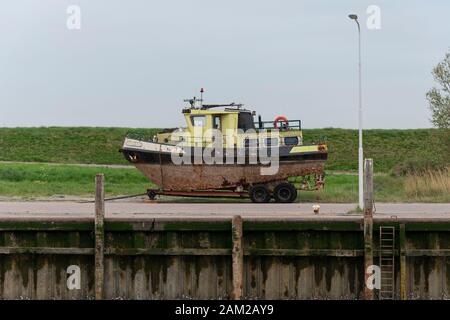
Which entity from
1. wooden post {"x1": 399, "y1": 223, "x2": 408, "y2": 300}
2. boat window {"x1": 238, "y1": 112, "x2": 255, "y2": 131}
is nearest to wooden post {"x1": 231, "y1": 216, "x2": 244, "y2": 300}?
wooden post {"x1": 399, "y1": 223, "x2": 408, "y2": 300}

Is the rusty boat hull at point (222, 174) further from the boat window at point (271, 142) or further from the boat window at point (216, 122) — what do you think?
the boat window at point (216, 122)

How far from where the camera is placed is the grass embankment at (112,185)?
1099 inches

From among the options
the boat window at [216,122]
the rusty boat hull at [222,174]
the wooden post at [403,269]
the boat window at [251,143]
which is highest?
the boat window at [216,122]

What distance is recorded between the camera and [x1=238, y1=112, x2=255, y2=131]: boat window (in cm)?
2789

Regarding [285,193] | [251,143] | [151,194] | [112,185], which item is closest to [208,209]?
[151,194]

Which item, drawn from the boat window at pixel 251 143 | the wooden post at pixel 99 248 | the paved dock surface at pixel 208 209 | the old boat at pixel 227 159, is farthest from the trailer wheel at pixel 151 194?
the wooden post at pixel 99 248

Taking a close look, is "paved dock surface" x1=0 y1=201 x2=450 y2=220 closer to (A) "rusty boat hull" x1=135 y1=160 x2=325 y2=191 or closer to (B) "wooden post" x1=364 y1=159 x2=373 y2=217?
(A) "rusty boat hull" x1=135 y1=160 x2=325 y2=191

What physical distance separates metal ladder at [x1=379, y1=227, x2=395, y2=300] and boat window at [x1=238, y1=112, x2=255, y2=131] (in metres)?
14.2

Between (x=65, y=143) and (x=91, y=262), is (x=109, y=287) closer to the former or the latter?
(x=91, y=262)

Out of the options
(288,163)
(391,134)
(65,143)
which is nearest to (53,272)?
(288,163)

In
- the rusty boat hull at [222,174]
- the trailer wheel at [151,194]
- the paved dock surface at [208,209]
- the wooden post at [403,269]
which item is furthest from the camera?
the trailer wheel at [151,194]

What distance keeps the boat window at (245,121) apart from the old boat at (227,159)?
1.4 inches

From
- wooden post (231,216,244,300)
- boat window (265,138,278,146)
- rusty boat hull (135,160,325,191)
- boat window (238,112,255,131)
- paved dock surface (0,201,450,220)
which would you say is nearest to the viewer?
wooden post (231,216,244,300)
